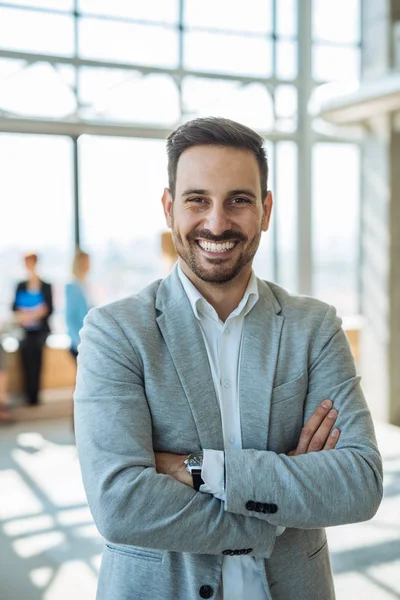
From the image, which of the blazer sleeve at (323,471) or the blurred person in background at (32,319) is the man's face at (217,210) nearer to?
the blazer sleeve at (323,471)

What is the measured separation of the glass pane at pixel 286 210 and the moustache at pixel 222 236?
27.0 ft

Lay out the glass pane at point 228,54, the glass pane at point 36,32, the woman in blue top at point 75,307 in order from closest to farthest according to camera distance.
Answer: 1. the woman in blue top at point 75,307
2. the glass pane at point 36,32
3. the glass pane at point 228,54

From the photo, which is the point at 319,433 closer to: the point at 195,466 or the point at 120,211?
the point at 195,466

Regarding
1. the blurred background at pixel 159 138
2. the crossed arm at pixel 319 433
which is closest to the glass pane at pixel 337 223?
the blurred background at pixel 159 138

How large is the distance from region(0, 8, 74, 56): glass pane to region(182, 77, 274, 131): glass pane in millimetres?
1629

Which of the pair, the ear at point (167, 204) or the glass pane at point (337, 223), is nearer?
the ear at point (167, 204)

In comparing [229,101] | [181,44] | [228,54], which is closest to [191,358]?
[181,44]

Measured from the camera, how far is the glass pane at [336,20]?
412 inches

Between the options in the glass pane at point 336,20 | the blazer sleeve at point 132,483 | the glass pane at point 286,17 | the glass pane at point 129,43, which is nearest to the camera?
the blazer sleeve at point 132,483

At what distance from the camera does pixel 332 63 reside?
34.7ft

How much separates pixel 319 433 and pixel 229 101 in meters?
8.53

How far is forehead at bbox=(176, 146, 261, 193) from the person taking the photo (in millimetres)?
1824

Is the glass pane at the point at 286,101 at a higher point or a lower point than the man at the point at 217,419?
higher

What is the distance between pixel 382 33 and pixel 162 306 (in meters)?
7.49
